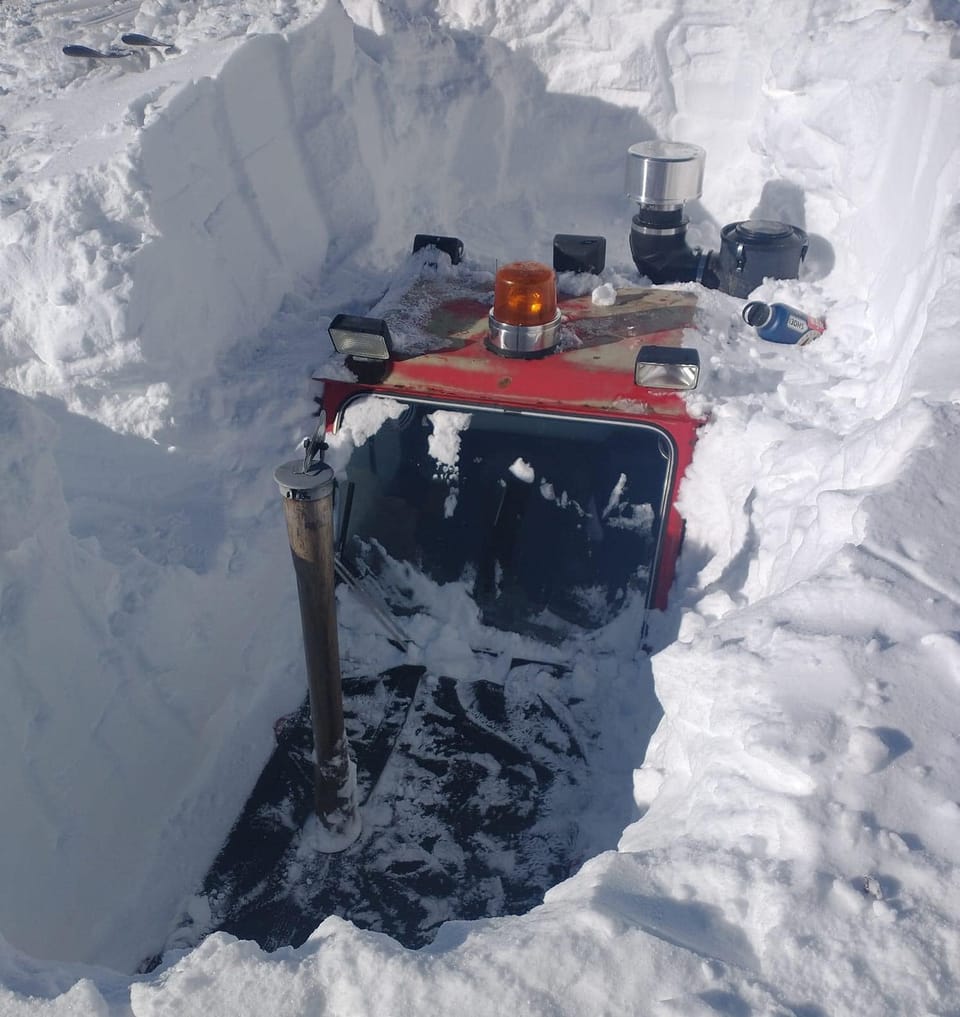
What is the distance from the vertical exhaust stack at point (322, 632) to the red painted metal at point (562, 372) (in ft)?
2.44

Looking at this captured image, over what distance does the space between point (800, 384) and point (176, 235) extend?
2631mm

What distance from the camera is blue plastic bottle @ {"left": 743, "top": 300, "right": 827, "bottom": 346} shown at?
3825 mm

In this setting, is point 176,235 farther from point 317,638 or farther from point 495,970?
point 495,970

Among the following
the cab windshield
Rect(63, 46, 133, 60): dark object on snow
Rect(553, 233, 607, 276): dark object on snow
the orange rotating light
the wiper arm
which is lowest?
the wiper arm

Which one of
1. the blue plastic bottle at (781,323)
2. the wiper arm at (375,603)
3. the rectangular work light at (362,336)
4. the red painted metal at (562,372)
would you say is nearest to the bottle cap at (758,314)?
the blue plastic bottle at (781,323)

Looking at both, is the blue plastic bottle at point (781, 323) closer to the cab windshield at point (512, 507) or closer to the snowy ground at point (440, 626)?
the snowy ground at point (440, 626)

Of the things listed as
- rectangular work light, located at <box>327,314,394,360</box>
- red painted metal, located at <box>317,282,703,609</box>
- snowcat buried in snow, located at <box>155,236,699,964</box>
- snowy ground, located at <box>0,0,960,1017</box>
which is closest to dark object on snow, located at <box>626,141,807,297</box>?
snowy ground, located at <box>0,0,960,1017</box>

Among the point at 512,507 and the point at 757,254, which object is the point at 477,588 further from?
the point at 757,254

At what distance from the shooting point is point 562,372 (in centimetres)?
339

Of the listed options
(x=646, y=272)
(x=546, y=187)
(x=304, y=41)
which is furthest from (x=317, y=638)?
(x=546, y=187)

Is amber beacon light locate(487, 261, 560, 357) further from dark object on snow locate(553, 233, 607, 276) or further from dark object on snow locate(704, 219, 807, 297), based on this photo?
dark object on snow locate(704, 219, 807, 297)

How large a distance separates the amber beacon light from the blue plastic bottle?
0.98m

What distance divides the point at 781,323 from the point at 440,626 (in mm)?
1988

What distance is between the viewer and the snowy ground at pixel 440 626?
1.60 meters
